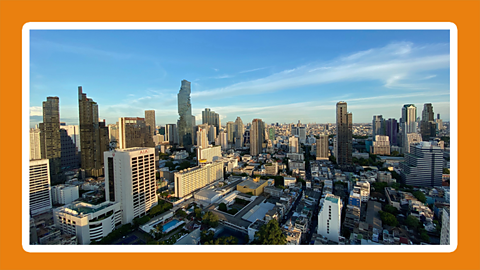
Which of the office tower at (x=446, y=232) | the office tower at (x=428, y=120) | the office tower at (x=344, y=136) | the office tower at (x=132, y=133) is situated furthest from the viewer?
the office tower at (x=344, y=136)

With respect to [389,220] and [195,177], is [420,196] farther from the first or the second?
[195,177]

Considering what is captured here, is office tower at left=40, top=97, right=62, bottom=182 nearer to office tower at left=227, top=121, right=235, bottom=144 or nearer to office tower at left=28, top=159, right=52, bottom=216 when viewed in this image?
office tower at left=28, top=159, right=52, bottom=216

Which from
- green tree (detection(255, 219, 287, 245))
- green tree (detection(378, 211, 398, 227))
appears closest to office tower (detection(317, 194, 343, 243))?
green tree (detection(255, 219, 287, 245))

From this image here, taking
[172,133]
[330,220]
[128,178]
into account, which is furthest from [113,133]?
[330,220]

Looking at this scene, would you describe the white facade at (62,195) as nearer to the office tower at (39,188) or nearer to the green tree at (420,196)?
the office tower at (39,188)
